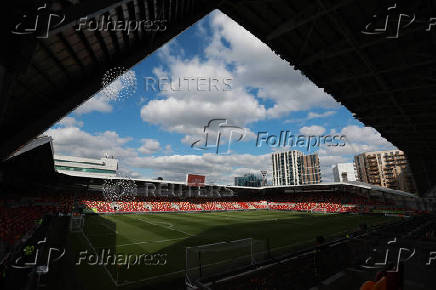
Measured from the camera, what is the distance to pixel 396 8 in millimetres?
6035

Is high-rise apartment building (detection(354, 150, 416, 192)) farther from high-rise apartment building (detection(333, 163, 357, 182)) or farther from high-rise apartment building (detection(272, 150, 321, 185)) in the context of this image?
high-rise apartment building (detection(272, 150, 321, 185))

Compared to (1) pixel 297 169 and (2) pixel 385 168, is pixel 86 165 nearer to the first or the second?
(2) pixel 385 168

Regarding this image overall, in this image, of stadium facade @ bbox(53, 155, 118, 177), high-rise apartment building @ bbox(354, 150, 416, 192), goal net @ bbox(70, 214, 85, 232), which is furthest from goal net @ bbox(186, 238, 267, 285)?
high-rise apartment building @ bbox(354, 150, 416, 192)

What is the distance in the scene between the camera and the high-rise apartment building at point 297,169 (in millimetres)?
175275

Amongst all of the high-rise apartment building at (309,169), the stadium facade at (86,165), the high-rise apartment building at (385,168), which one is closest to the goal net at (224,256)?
the stadium facade at (86,165)

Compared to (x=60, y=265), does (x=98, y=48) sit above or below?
above

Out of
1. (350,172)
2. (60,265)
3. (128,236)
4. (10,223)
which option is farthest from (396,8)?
(350,172)

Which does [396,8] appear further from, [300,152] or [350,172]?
[300,152]

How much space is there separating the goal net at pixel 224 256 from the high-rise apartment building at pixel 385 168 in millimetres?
107942

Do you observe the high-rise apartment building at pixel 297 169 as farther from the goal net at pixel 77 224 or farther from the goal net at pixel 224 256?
the goal net at pixel 224 256

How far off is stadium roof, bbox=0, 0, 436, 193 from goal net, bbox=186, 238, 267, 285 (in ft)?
28.5

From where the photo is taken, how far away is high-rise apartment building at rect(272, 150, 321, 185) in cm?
17527

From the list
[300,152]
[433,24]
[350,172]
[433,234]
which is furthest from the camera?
[300,152]

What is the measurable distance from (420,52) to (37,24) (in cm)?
1092
